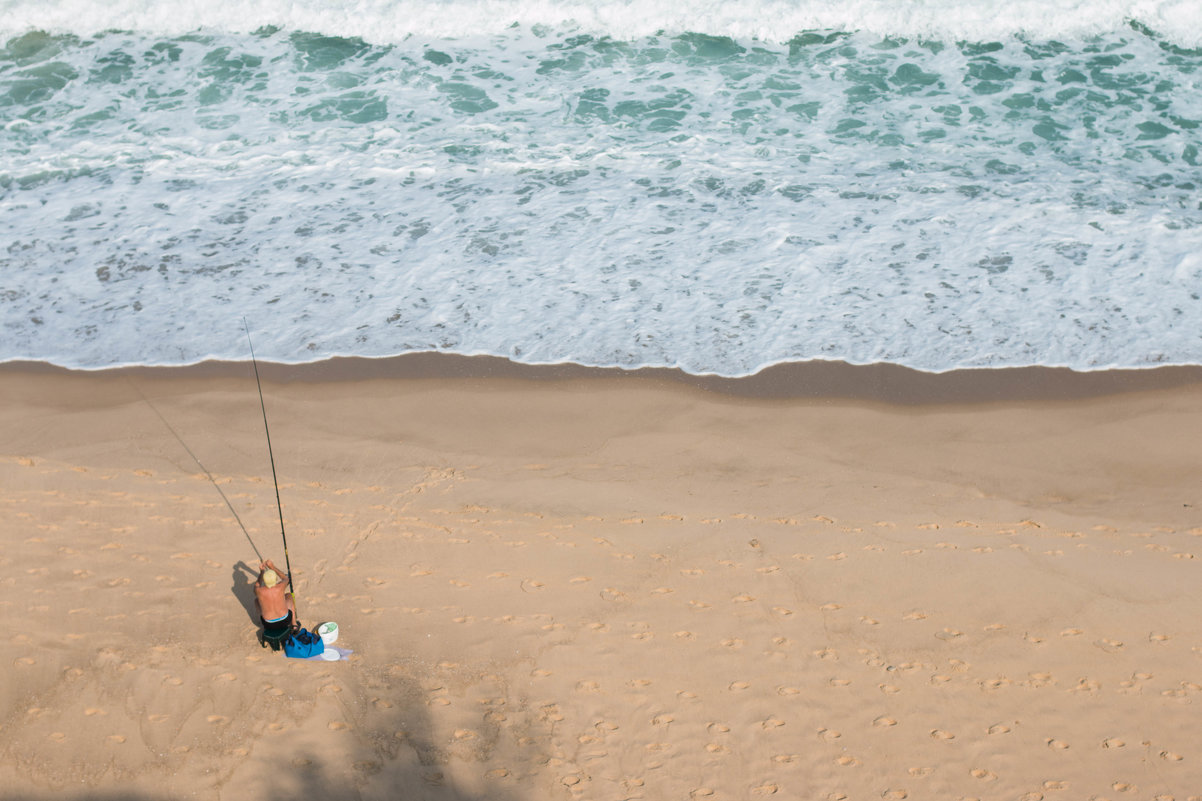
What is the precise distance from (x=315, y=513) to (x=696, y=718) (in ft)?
10.4

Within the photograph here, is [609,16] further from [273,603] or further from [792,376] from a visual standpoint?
Answer: [273,603]

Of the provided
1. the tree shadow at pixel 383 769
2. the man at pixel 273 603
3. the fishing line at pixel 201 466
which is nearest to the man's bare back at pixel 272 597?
the man at pixel 273 603

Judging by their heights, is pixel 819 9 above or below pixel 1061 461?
above

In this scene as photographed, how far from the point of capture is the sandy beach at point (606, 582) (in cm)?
527

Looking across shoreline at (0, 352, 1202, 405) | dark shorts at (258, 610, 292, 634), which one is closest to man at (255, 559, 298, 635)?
dark shorts at (258, 610, 292, 634)

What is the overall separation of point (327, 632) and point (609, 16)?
12325mm

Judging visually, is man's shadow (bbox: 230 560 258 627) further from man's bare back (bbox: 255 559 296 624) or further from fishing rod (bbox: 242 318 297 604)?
man's bare back (bbox: 255 559 296 624)

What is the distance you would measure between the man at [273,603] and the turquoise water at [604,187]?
3525mm

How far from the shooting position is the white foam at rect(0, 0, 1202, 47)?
582 inches

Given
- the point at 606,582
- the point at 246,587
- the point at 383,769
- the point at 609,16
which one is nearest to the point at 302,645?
the point at 246,587

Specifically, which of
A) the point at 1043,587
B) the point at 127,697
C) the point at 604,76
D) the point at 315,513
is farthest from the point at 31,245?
the point at 1043,587

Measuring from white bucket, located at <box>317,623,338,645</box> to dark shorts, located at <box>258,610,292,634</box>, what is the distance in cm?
19

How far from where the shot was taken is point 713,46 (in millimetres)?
14891

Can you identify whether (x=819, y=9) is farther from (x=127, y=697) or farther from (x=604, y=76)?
(x=127, y=697)
